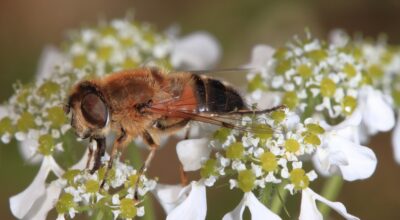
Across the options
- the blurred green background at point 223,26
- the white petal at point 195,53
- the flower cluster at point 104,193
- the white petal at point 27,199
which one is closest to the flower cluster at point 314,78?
the flower cluster at point 104,193

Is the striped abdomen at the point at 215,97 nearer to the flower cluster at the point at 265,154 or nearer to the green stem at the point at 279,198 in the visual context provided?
the flower cluster at the point at 265,154

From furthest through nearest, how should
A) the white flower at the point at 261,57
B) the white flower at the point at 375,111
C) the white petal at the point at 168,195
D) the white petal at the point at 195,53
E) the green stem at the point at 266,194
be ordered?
1. the white petal at the point at 195,53
2. the white flower at the point at 261,57
3. the white flower at the point at 375,111
4. the white petal at the point at 168,195
5. the green stem at the point at 266,194

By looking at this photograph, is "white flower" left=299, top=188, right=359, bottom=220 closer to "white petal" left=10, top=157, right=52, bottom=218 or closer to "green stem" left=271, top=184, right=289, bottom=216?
"green stem" left=271, top=184, right=289, bottom=216

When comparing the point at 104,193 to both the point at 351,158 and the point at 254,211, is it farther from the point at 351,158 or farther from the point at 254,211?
the point at 351,158

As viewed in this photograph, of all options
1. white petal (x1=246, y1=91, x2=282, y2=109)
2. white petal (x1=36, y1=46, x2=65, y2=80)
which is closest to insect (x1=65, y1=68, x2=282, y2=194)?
white petal (x1=246, y1=91, x2=282, y2=109)

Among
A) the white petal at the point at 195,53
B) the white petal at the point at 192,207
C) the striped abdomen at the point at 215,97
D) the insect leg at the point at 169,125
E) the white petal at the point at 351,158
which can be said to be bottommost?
the white petal at the point at 192,207

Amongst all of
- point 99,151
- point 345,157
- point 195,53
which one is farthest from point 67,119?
point 195,53
